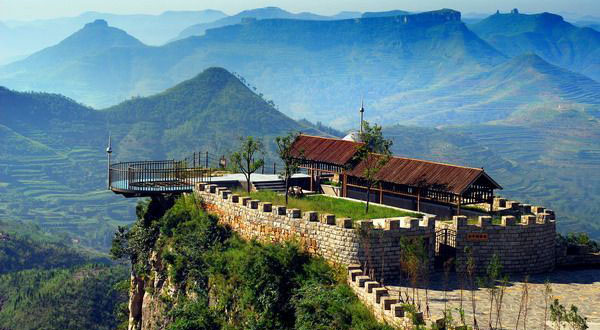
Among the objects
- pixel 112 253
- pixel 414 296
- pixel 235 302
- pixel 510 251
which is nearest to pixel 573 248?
pixel 510 251

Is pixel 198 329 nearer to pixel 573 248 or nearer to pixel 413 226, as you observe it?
pixel 413 226

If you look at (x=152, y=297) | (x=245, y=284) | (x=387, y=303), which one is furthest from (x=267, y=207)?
(x=387, y=303)

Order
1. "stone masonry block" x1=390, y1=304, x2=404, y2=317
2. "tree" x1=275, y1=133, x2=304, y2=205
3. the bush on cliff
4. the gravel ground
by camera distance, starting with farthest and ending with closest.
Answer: "tree" x1=275, y1=133, x2=304, y2=205 → the bush on cliff → the gravel ground → "stone masonry block" x1=390, y1=304, x2=404, y2=317

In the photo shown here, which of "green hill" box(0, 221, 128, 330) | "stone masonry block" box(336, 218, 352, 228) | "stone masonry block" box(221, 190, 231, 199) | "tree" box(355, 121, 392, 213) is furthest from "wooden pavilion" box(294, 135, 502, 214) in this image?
"green hill" box(0, 221, 128, 330)

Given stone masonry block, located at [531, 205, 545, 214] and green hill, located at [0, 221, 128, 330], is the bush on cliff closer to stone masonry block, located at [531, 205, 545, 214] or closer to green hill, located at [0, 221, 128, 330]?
stone masonry block, located at [531, 205, 545, 214]

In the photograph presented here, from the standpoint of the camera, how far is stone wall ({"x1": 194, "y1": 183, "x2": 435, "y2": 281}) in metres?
32.3

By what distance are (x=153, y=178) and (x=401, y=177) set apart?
13820 millimetres

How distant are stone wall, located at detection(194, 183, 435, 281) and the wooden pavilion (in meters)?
3.25

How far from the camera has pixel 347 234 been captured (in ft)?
107

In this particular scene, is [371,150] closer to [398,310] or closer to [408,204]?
[408,204]

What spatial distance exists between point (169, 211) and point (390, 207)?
11.1m

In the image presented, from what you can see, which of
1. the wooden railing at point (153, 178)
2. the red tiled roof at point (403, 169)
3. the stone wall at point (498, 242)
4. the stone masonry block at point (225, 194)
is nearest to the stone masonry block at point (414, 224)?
the stone wall at point (498, 242)

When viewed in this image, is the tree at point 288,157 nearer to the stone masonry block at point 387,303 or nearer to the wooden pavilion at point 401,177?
the wooden pavilion at point 401,177

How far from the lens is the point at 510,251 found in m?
34.1
